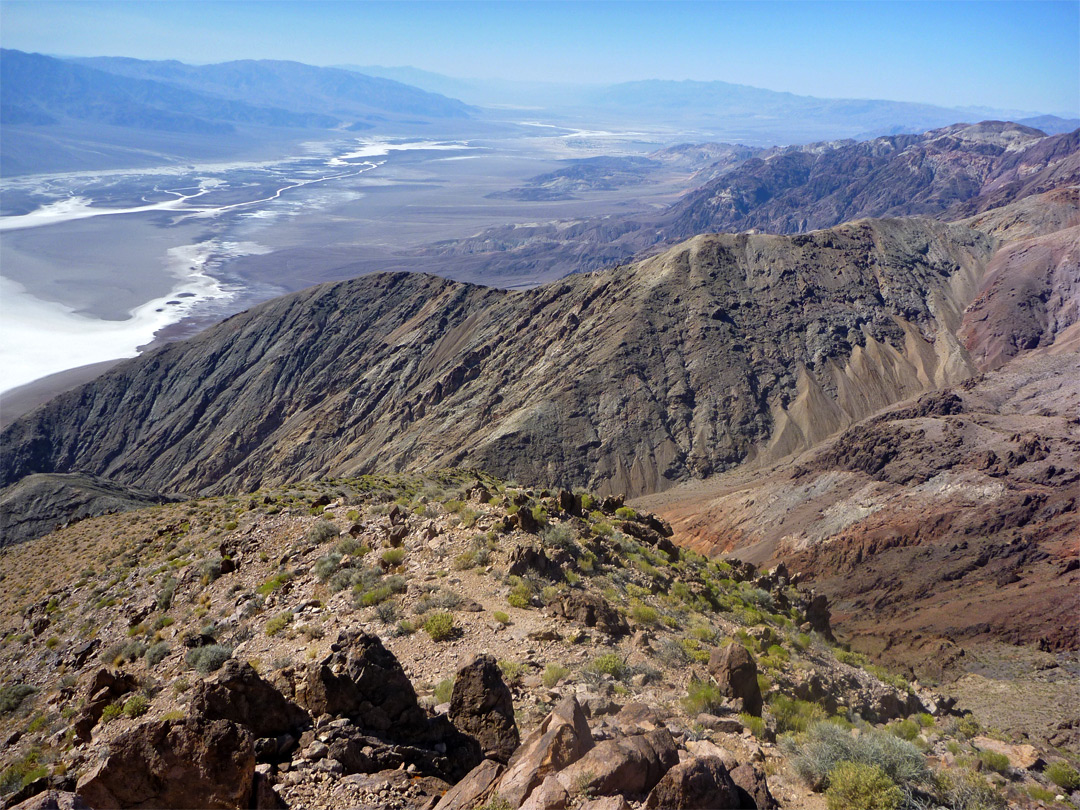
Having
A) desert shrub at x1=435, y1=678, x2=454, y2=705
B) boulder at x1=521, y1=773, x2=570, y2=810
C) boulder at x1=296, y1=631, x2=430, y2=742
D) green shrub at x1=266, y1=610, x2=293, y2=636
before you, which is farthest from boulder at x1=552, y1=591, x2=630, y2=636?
boulder at x1=521, y1=773, x2=570, y2=810

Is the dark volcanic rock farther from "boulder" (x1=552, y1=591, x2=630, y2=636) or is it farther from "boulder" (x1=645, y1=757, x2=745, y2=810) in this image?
"boulder" (x1=645, y1=757, x2=745, y2=810)

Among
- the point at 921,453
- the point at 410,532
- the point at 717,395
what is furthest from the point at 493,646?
the point at 717,395

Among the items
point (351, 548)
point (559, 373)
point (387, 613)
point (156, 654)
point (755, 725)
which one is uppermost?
point (755, 725)

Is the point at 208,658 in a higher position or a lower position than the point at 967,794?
lower

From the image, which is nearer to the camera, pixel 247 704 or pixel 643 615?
pixel 247 704

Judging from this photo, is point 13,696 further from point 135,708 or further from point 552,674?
point 552,674

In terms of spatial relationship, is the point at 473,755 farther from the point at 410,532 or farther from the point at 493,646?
the point at 410,532

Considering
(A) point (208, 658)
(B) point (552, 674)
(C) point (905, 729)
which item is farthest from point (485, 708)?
(C) point (905, 729)
